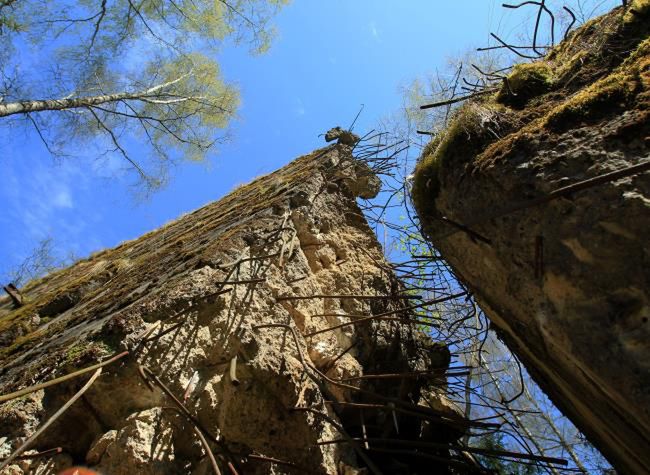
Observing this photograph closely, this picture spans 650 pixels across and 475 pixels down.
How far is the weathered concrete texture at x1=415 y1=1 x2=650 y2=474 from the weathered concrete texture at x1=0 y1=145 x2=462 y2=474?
81 cm

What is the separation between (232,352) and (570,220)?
1.68 meters

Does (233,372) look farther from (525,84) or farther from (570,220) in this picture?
(525,84)

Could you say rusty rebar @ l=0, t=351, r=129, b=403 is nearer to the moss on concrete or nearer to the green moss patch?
the moss on concrete

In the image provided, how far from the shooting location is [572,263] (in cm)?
153

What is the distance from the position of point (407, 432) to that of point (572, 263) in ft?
7.27

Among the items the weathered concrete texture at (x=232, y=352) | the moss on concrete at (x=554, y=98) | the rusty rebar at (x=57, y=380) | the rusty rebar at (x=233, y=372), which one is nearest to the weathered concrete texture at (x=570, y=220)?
the moss on concrete at (x=554, y=98)

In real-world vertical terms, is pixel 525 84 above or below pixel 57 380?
above

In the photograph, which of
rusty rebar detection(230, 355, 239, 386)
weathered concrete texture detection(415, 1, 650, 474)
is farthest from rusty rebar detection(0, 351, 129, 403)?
weathered concrete texture detection(415, 1, 650, 474)

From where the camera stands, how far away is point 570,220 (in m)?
1.55

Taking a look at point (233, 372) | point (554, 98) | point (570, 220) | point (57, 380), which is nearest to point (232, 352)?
point (233, 372)

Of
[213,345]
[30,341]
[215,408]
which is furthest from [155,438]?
[30,341]

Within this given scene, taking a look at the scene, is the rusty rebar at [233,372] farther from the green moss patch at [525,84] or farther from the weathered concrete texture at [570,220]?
the green moss patch at [525,84]

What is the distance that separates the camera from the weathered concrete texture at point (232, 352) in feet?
6.51

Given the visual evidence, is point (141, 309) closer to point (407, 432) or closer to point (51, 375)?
point (51, 375)
